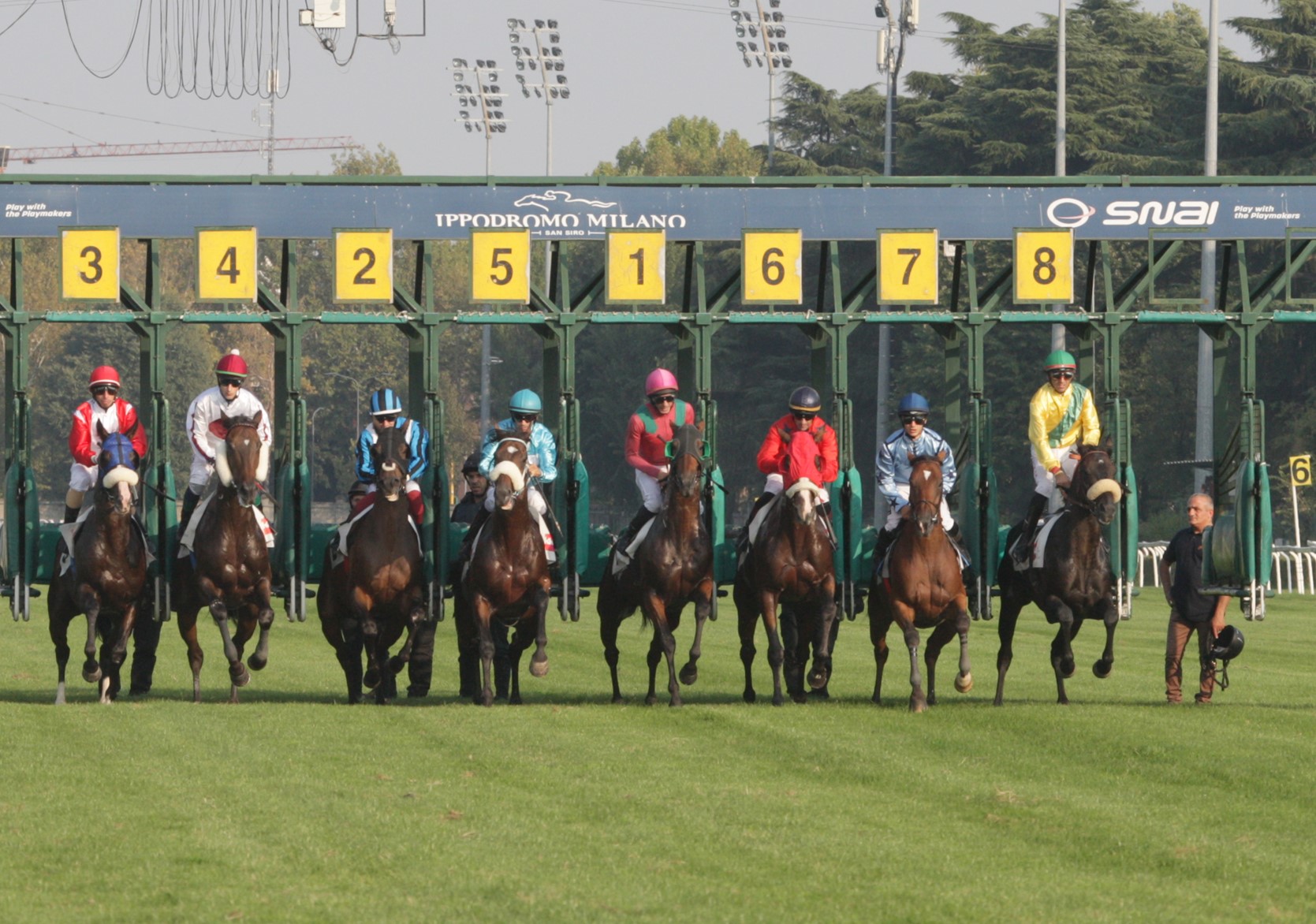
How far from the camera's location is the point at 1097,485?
1579cm

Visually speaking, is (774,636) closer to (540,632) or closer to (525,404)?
(540,632)

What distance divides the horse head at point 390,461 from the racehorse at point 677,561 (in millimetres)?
1880

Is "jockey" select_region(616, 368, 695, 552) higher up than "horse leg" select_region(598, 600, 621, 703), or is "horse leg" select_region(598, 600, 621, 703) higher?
"jockey" select_region(616, 368, 695, 552)

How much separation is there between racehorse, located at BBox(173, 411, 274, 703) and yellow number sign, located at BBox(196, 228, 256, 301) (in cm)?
161

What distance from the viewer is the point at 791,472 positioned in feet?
54.0

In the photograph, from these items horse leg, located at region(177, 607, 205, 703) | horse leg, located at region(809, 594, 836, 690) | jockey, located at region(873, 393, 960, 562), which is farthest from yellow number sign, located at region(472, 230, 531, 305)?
horse leg, located at region(809, 594, 836, 690)

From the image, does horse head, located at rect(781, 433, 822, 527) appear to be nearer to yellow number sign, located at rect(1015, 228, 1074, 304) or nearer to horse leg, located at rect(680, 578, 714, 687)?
horse leg, located at rect(680, 578, 714, 687)

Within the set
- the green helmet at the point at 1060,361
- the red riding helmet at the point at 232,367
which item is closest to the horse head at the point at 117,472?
the red riding helmet at the point at 232,367

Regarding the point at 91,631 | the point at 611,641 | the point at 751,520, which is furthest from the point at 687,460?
the point at 91,631

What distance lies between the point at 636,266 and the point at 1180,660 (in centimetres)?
527

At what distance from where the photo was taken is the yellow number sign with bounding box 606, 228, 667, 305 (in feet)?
58.9

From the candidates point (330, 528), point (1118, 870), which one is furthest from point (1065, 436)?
point (1118, 870)

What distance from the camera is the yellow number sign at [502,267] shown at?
1791 centimetres

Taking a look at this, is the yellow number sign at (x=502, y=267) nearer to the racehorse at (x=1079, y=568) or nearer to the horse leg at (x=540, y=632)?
the horse leg at (x=540, y=632)
